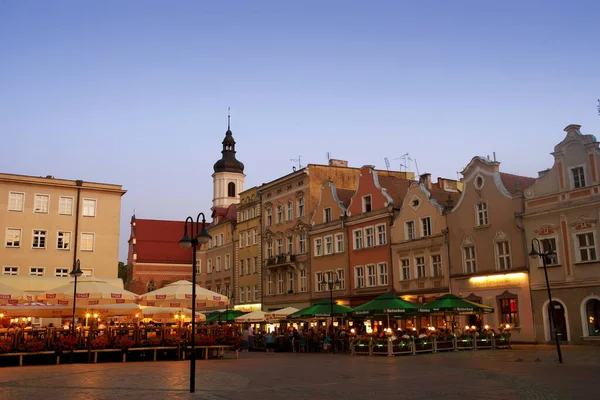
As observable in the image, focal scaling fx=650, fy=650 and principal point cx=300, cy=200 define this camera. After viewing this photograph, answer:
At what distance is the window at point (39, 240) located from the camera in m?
47.7

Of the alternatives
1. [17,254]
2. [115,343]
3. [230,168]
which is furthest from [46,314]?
[230,168]

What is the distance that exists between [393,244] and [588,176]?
15022mm

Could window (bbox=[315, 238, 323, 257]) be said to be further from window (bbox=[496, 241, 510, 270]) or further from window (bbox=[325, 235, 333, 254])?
window (bbox=[496, 241, 510, 270])

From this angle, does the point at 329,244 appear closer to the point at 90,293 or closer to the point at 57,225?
the point at 57,225

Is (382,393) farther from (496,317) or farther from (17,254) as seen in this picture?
(17,254)

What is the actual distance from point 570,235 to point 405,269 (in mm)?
12897

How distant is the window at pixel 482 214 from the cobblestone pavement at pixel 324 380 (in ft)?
51.6

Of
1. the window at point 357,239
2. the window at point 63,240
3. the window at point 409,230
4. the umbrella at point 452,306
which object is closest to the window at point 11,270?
the window at point 63,240

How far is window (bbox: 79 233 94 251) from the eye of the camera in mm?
49000

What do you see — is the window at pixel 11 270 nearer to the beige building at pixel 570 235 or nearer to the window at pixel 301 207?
the window at pixel 301 207

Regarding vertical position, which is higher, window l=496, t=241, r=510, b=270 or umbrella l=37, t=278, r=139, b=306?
window l=496, t=241, r=510, b=270

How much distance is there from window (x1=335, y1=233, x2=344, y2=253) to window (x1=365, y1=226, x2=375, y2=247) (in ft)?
9.68

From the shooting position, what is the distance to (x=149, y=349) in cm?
2731

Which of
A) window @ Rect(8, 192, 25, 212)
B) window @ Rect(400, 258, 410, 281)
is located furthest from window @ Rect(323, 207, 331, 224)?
window @ Rect(8, 192, 25, 212)
